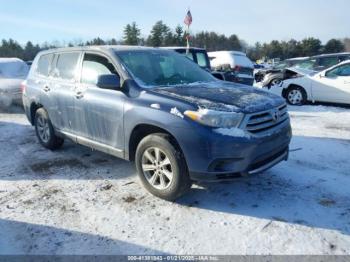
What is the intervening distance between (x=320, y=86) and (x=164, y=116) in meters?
8.50

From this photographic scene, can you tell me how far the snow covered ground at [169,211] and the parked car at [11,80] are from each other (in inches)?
239

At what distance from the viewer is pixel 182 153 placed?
391 cm

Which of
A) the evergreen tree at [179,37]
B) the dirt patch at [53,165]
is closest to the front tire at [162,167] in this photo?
the dirt patch at [53,165]

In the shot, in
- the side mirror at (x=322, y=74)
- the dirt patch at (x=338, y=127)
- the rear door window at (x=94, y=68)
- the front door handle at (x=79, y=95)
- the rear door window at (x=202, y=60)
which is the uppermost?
the rear door window at (x=202, y=60)

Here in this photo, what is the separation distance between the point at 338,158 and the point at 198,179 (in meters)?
3.00

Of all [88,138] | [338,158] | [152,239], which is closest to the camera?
[152,239]

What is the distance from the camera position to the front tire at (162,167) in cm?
392

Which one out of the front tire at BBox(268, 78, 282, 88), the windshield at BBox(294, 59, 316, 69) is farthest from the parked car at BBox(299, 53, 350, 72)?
the front tire at BBox(268, 78, 282, 88)

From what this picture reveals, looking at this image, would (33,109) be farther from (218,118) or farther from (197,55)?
(197,55)

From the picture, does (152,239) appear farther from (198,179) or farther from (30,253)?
(30,253)

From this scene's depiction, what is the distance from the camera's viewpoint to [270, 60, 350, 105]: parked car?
10508mm

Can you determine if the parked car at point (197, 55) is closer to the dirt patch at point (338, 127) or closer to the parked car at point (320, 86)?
the parked car at point (320, 86)

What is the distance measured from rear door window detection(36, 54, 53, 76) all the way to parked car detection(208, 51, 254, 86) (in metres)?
8.12

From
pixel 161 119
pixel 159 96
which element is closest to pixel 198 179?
pixel 161 119
